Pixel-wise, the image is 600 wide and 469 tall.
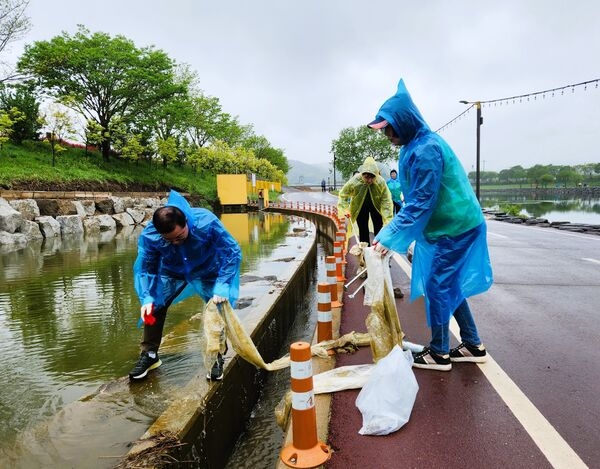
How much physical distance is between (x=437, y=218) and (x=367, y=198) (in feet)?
13.2

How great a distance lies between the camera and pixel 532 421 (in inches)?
114

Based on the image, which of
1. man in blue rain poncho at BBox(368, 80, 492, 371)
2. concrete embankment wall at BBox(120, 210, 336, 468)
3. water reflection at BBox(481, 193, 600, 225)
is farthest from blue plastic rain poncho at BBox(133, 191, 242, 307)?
water reflection at BBox(481, 193, 600, 225)

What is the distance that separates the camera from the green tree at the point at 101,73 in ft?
92.3

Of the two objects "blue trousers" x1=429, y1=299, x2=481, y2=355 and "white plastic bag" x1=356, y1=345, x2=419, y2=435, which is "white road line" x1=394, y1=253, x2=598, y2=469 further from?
"white plastic bag" x1=356, y1=345, x2=419, y2=435

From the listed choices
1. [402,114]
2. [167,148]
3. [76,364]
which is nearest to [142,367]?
[76,364]

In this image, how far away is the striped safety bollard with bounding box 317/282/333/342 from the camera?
4.53 metres

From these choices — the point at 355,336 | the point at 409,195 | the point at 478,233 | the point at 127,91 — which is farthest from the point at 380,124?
the point at 127,91


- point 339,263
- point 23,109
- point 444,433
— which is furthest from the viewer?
point 23,109

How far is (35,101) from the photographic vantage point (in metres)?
28.3

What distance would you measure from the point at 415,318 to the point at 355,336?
1248 mm

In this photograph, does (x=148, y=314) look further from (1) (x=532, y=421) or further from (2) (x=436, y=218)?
(1) (x=532, y=421)

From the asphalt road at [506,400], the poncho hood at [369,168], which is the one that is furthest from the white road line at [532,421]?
the poncho hood at [369,168]

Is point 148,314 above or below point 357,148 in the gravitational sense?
below

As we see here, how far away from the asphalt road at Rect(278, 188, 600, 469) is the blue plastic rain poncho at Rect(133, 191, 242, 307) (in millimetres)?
1341
